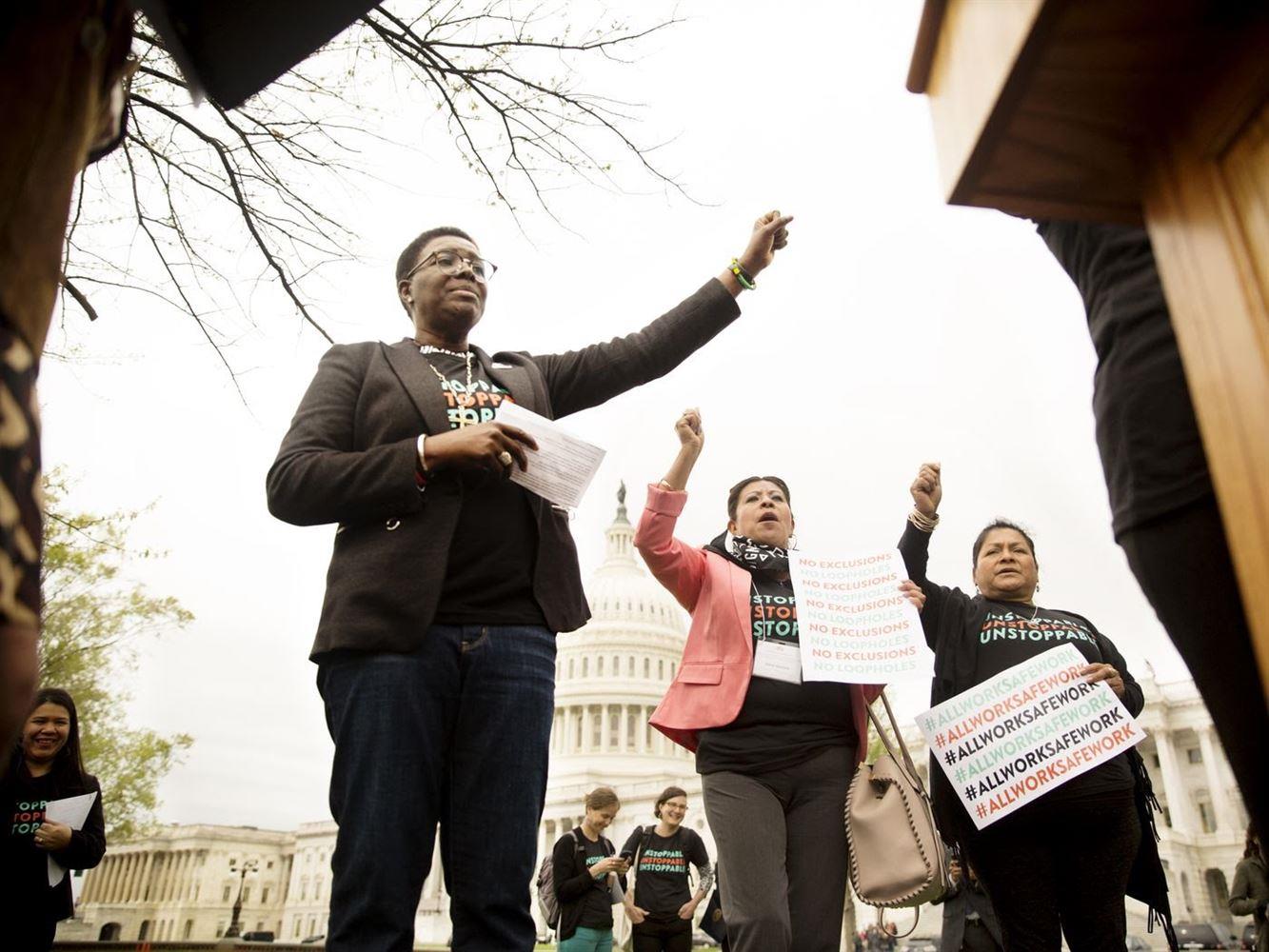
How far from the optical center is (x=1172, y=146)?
1.15 meters

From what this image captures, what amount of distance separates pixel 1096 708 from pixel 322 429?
10.3 ft

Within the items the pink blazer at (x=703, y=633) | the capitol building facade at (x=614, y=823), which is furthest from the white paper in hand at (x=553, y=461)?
the capitol building facade at (x=614, y=823)

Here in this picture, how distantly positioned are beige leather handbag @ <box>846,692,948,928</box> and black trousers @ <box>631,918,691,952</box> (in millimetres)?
Result: 5903

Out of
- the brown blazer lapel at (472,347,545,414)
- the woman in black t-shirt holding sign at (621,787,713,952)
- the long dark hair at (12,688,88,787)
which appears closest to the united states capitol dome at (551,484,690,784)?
the woman in black t-shirt holding sign at (621,787,713,952)

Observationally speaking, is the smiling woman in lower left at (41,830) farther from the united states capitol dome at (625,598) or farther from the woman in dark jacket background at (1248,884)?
the united states capitol dome at (625,598)

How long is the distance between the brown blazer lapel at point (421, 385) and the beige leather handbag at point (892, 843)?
1.93 meters

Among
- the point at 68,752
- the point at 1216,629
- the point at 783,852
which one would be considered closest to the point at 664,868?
the point at 68,752

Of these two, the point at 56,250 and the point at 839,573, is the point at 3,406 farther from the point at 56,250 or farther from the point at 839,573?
the point at 839,573

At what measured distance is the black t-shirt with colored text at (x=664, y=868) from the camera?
8.77 m

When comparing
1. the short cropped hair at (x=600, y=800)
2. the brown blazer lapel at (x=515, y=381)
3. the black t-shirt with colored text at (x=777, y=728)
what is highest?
the brown blazer lapel at (x=515, y=381)

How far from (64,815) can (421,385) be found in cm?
339

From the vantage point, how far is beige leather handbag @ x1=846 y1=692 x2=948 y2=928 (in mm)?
3279

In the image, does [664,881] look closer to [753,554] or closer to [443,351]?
[753,554]

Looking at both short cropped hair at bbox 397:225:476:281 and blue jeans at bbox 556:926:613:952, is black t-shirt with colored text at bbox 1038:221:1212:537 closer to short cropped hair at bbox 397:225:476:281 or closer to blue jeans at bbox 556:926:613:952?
short cropped hair at bbox 397:225:476:281
